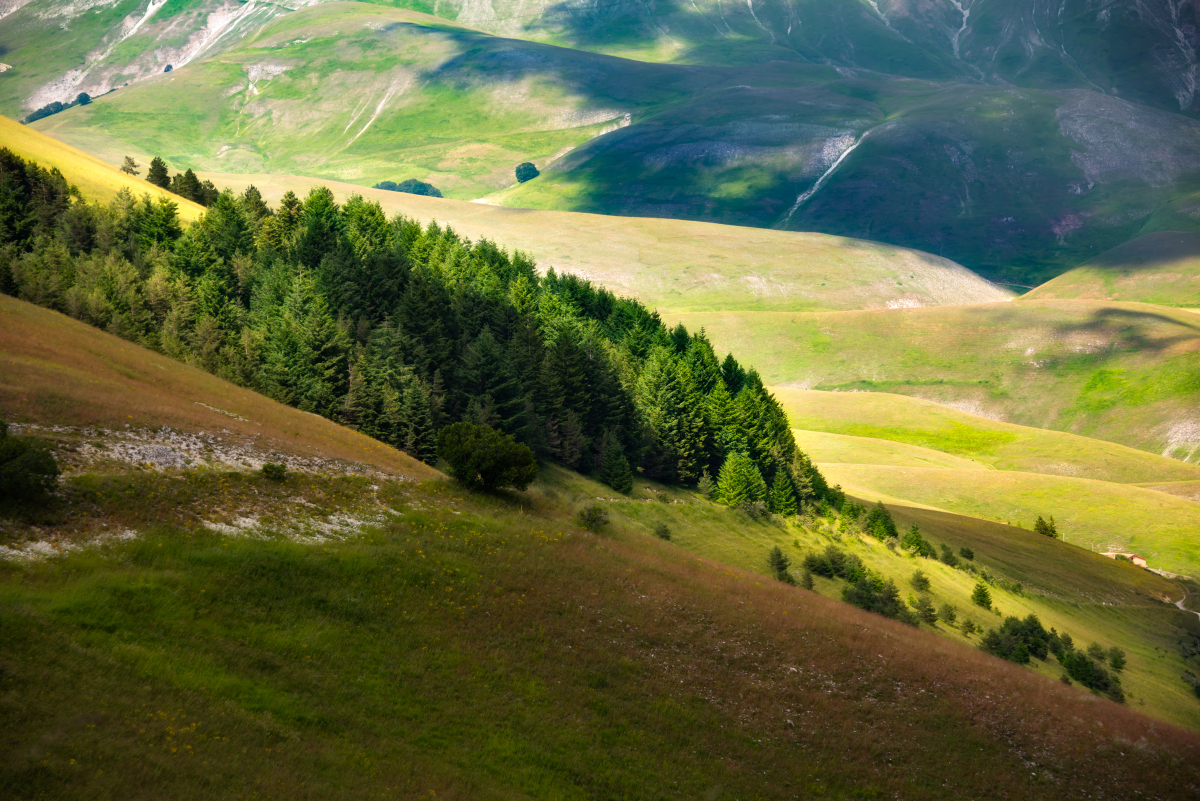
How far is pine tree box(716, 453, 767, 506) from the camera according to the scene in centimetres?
7494

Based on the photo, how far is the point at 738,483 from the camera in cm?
7538

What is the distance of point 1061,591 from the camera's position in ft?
252

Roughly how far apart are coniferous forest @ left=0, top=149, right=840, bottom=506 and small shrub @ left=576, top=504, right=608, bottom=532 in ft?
68.9

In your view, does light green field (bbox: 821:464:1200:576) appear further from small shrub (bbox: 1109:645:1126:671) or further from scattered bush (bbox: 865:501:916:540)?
small shrub (bbox: 1109:645:1126:671)

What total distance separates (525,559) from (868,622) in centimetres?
1973

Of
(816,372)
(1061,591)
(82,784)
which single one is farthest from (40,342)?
(816,372)

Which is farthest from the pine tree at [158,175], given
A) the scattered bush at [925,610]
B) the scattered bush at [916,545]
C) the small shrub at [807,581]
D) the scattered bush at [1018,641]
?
the scattered bush at [1018,641]

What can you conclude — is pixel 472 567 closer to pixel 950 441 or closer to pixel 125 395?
pixel 125 395

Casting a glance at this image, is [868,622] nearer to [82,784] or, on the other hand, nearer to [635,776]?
[635,776]

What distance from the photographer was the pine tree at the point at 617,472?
6981 cm

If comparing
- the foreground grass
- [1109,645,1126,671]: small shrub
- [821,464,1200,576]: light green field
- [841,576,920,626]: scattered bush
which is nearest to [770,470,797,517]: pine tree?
[841,576,920,626]: scattered bush

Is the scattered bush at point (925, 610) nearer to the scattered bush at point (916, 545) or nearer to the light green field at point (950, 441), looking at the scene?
the scattered bush at point (916, 545)

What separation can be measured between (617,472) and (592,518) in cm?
2420

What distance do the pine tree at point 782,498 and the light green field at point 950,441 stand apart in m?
55.7
